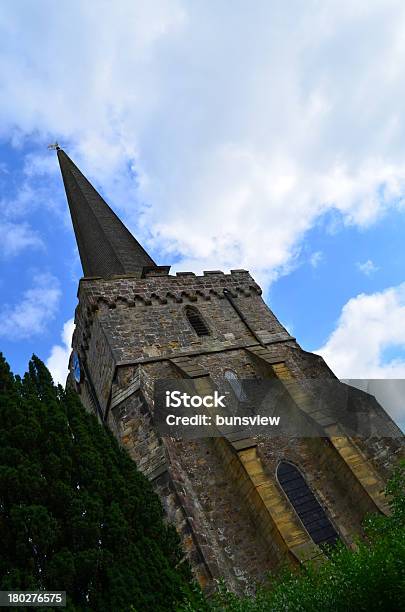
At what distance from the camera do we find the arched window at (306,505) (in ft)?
38.2

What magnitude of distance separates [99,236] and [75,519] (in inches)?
718

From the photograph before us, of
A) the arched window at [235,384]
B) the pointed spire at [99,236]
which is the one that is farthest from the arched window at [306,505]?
the pointed spire at [99,236]

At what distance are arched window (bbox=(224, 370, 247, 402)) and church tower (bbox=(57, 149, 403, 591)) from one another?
0.07 meters

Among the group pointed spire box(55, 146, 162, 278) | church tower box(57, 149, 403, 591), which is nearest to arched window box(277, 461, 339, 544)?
church tower box(57, 149, 403, 591)

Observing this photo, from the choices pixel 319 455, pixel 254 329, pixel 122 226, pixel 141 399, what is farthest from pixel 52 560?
pixel 122 226

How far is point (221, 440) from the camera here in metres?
12.4

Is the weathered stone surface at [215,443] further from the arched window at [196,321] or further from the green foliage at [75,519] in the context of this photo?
the green foliage at [75,519]

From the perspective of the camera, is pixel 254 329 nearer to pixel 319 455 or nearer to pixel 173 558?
pixel 319 455

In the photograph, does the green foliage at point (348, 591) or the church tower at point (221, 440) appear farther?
the church tower at point (221, 440)

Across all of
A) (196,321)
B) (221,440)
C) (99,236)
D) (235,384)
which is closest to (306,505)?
(221,440)

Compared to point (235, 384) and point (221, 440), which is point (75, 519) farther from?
point (235, 384)

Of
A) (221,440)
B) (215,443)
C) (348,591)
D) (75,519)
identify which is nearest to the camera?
(348,591)

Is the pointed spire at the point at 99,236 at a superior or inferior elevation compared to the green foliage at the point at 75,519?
superior

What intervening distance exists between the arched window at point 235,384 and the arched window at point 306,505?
231 cm
